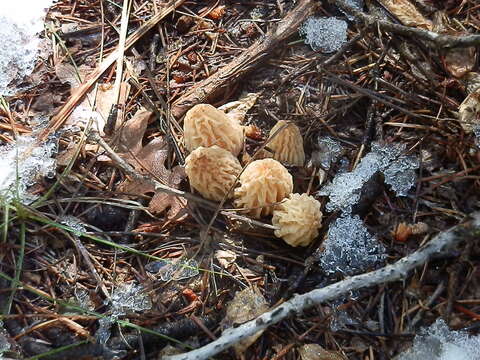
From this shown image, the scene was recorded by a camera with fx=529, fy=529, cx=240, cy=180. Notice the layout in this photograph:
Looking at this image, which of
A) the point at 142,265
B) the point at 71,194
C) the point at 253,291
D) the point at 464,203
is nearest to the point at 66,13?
the point at 71,194

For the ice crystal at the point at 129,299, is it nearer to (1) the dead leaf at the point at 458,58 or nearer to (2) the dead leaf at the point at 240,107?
(2) the dead leaf at the point at 240,107

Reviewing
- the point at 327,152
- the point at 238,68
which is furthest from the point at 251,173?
the point at 238,68

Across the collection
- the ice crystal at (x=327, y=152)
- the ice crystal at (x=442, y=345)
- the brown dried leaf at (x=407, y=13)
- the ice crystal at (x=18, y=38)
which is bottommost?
the ice crystal at (x=442, y=345)

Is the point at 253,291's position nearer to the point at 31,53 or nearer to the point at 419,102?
the point at 419,102

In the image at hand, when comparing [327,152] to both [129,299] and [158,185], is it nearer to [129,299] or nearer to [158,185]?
[158,185]

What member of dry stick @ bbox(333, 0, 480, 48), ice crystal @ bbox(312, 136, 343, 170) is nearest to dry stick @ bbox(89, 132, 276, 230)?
ice crystal @ bbox(312, 136, 343, 170)

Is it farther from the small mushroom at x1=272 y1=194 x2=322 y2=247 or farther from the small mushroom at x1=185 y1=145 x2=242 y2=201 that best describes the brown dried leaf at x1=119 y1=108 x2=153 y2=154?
the small mushroom at x1=272 y1=194 x2=322 y2=247

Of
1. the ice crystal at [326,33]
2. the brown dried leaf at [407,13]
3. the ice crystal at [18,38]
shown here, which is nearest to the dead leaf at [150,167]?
the ice crystal at [18,38]
